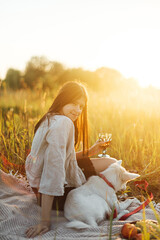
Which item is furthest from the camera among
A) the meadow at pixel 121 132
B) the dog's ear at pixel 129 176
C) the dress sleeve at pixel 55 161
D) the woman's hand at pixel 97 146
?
the meadow at pixel 121 132

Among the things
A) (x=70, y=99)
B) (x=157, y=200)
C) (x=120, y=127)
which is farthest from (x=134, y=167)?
(x=70, y=99)

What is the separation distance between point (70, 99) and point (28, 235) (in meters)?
1.31

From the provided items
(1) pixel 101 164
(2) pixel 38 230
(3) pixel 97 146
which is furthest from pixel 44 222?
(3) pixel 97 146

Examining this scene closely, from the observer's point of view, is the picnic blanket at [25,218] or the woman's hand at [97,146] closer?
the picnic blanket at [25,218]

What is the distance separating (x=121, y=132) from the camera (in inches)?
185

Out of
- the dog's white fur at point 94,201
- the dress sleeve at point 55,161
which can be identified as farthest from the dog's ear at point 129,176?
the dress sleeve at point 55,161

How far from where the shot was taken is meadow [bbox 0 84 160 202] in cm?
355

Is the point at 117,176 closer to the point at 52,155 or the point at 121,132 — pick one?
the point at 52,155

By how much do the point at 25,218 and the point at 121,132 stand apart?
113 inches

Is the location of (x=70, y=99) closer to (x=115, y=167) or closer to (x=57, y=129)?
(x=57, y=129)

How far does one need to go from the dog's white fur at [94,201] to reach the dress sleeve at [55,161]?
0.22 meters

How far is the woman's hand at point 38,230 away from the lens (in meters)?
1.97

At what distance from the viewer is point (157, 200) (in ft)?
9.95

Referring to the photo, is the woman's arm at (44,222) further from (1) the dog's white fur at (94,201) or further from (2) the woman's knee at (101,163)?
(2) the woman's knee at (101,163)
